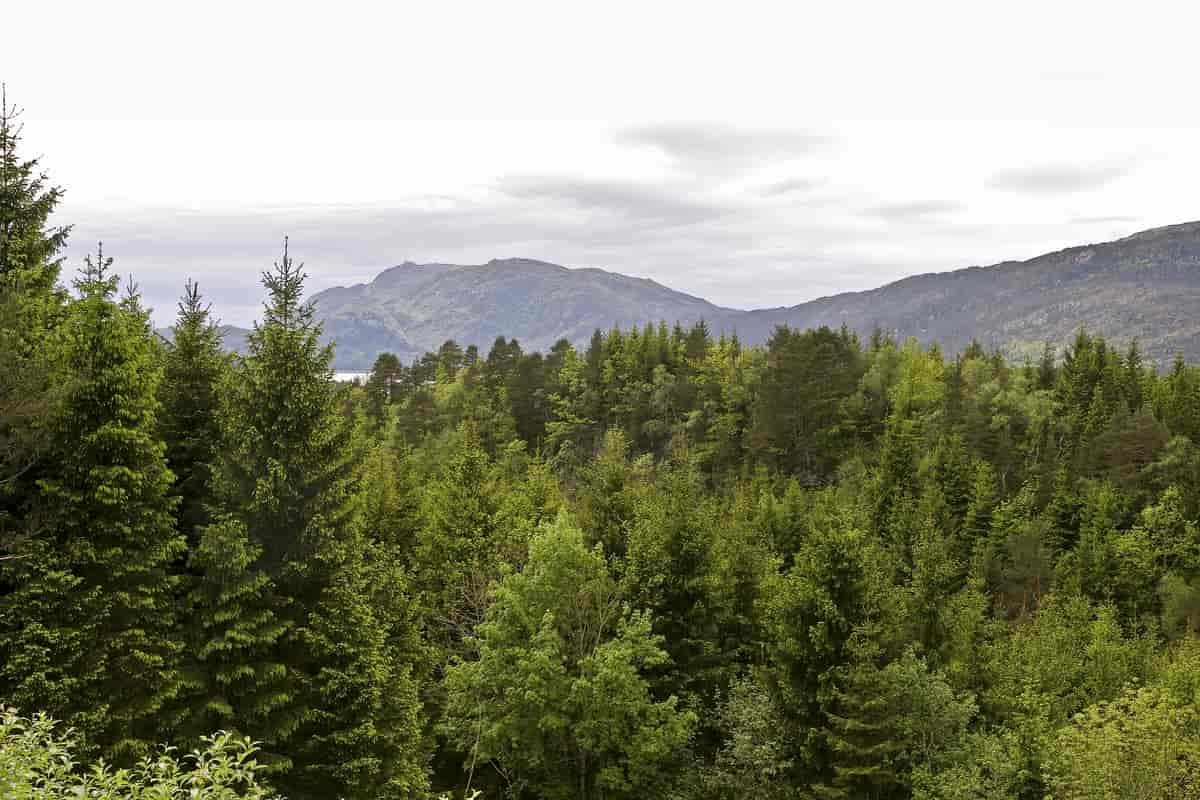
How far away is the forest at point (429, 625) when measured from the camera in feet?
53.5

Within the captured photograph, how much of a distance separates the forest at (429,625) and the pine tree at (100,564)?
0.08 meters

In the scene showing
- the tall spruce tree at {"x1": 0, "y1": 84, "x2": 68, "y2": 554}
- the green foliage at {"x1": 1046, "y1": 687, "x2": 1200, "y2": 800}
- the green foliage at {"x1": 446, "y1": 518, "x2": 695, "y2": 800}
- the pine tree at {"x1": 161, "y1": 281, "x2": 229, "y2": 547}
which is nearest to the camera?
the tall spruce tree at {"x1": 0, "y1": 84, "x2": 68, "y2": 554}

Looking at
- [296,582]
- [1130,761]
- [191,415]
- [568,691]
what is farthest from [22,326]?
[1130,761]

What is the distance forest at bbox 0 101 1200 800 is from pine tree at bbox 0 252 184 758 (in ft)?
0.26

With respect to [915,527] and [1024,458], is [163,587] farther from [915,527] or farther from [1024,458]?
[1024,458]

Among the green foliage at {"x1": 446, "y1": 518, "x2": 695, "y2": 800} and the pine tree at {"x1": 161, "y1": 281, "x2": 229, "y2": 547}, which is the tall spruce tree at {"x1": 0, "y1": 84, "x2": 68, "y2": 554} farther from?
the green foliage at {"x1": 446, "y1": 518, "x2": 695, "y2": 800}

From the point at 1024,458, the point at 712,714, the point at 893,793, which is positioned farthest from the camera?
the point at 1024,458

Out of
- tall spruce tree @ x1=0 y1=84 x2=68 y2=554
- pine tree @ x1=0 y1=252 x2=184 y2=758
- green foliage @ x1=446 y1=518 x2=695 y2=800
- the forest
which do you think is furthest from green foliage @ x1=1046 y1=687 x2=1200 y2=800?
tall spruce tree @ x1=0 y1=84 x2=68 y2=554

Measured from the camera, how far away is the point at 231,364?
20.9 m

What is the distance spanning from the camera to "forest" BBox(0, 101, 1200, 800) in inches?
642

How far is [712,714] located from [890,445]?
3973 centimetres

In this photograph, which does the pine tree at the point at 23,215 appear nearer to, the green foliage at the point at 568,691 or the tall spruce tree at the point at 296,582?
the tall spruce tree at the point at 296,582

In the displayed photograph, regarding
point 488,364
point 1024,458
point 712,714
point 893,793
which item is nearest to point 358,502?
point 712,714

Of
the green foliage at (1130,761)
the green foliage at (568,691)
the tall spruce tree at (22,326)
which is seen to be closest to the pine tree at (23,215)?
the tall spruce tree at (22,326)
